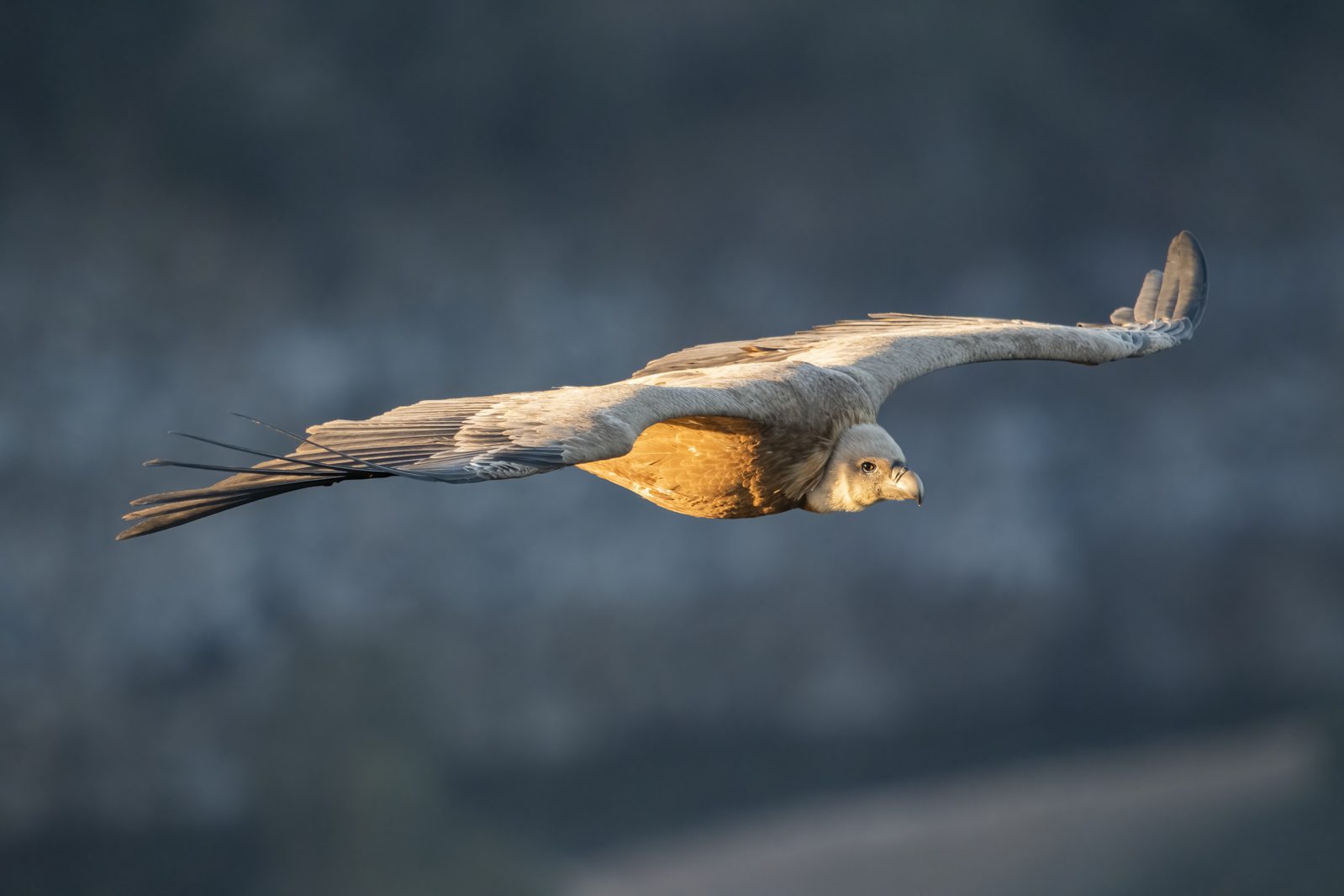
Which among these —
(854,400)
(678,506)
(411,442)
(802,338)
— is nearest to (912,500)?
(854,400)

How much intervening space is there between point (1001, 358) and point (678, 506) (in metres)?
3.02

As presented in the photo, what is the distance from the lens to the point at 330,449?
773cm

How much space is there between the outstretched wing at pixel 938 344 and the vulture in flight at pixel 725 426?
2 cm

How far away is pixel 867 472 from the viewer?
34.3 ft

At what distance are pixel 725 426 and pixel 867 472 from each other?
1.12 meters

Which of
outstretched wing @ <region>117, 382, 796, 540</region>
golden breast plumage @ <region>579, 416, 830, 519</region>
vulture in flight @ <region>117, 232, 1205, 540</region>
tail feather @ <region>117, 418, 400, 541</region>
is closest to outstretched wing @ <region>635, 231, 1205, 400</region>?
vulture in flight @ <region>117, 232, 1205, 540</region>

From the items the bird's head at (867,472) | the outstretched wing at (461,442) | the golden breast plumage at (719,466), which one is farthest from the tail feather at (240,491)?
the bird's head at (867,472)

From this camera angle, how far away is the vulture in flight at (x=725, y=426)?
7.88m

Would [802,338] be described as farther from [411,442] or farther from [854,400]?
[411,442]

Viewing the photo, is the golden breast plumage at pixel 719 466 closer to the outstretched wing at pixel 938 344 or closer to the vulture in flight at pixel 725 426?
the vulture in flight at pixel 725 426

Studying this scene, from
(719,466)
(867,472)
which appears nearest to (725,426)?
(719,466)

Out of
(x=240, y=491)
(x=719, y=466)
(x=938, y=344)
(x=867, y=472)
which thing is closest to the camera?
(x=240, y=491)

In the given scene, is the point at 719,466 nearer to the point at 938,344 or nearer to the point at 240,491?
the point at 938,344

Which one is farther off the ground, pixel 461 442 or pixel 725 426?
pixel 725 426
